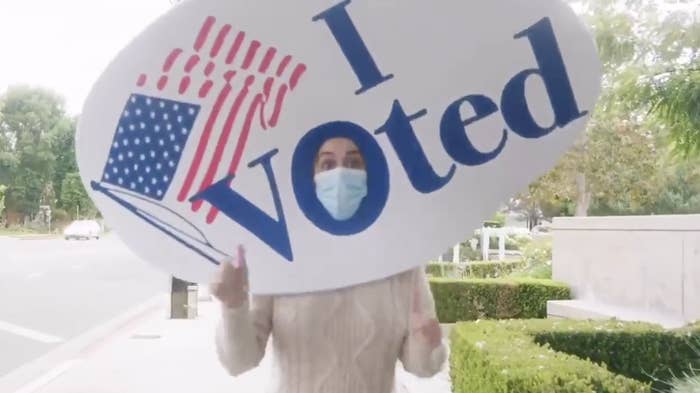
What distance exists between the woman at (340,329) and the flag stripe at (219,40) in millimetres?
355

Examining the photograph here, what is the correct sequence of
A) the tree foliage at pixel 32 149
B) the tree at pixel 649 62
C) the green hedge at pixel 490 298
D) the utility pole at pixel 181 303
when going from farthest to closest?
the tree foliage at pixel 32 149 → the utility pole at pixel 181 303 → the green hedge at pixel 490 298 → the tree at pixel 649 62

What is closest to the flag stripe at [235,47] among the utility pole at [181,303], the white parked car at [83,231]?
the utility pole at [181,303]

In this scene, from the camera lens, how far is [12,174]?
44281 millimetres

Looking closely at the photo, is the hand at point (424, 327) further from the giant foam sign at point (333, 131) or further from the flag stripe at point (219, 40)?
the flag stripe at point (219, 40)

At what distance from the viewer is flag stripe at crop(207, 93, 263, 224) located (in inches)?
73.3

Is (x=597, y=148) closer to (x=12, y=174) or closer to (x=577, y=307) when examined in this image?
(x=577, y=307)

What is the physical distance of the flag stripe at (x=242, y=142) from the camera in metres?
1.86

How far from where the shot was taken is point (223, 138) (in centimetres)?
186

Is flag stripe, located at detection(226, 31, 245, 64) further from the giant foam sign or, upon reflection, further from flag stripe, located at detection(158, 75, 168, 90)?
flag stripe, located at detection(158, 75, 168, 90)

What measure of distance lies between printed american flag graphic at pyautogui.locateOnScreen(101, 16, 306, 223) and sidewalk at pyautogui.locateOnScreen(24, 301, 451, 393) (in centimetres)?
442

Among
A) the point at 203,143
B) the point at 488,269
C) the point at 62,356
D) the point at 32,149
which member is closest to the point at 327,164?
the point at 203,143

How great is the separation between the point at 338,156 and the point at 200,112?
36 centimetres

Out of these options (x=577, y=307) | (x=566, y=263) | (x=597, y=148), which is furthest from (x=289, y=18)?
(x=597, y=148)

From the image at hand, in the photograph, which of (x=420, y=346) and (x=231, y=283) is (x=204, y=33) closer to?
(x=231, y=283)
